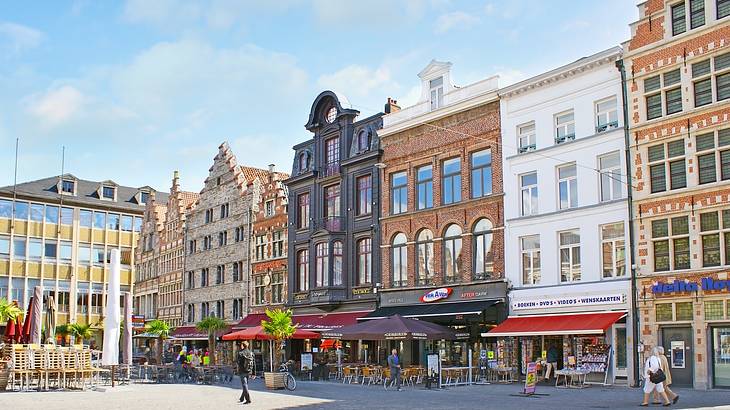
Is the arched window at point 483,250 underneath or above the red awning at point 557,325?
above

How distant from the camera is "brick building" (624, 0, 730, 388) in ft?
89.1

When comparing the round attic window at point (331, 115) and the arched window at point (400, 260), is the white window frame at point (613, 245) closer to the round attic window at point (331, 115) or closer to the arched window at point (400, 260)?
the arched window at point (400, 260)

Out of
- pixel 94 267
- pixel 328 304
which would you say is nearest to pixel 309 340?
pixel 328 304

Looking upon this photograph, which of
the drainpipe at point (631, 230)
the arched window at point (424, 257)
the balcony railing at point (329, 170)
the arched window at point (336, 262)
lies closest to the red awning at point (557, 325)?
the drainpipe at point (631, 230)

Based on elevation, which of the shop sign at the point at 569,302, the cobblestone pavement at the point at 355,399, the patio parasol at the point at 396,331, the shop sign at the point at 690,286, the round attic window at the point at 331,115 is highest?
the round attic window at the point at 331,115

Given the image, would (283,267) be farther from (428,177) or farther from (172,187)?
(172,187)

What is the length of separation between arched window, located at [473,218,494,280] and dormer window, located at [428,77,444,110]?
5.76 meters

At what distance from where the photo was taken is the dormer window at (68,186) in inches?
2860

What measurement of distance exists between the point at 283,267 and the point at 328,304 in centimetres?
652

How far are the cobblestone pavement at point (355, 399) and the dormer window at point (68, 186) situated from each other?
46.5m

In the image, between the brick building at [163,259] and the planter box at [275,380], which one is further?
the brick building at [163,259]

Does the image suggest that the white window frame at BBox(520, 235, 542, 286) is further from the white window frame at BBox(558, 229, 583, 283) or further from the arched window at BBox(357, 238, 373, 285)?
the arched window at BBox(357, 238, 373, 285)

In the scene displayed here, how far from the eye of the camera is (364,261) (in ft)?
138

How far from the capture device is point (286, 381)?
29844 mm
